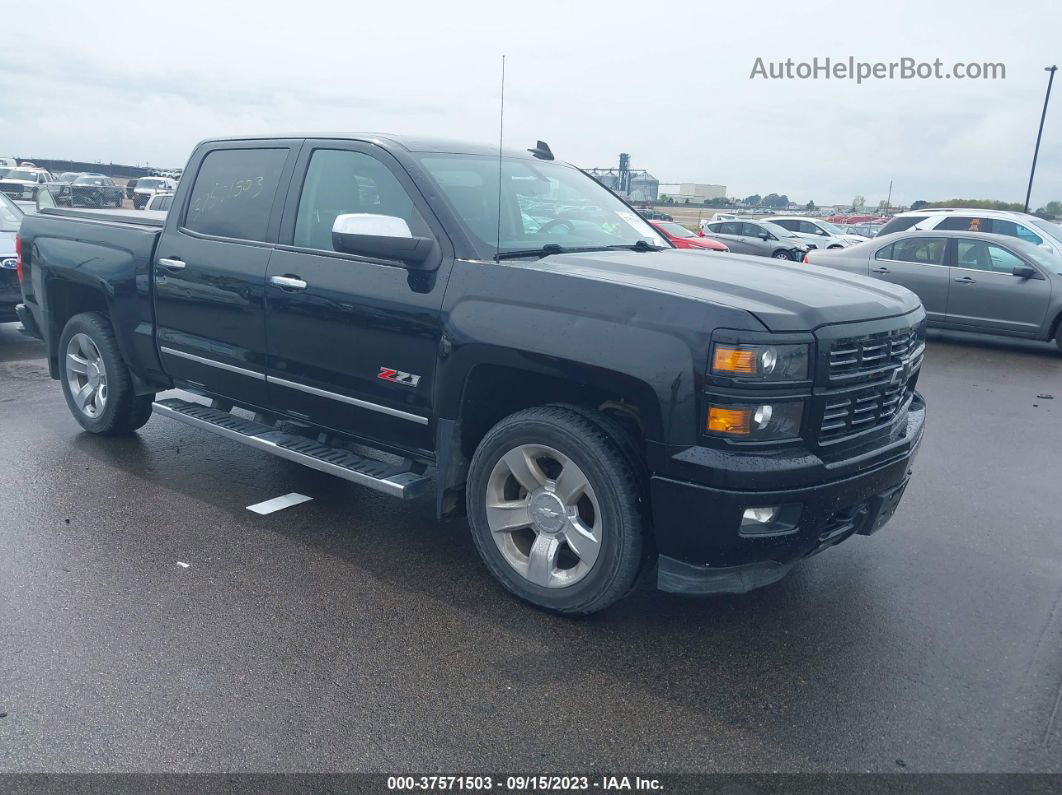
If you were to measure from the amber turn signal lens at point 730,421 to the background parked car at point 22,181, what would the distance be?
29.7 m

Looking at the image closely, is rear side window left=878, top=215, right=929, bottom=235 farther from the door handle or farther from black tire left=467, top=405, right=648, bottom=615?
black tire left=467, top=405, right=648, bottom=615

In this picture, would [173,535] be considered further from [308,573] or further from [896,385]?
[896,385]

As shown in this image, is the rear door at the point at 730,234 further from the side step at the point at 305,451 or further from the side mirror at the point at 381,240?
the side mirror at the point at 381,240

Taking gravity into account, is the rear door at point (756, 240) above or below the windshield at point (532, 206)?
below

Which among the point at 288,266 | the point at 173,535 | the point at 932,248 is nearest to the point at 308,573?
Result: the point at 173,535

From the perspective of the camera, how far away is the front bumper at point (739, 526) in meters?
3.16

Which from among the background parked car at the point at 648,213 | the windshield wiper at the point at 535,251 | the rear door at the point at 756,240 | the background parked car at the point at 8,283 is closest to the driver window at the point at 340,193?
the windshield wiper at the point at 535,251

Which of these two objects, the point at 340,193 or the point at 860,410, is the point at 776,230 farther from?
the point at 860,410

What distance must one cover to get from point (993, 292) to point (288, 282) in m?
9.43

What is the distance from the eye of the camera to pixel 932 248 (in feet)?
37.8

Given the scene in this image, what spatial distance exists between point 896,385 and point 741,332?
98 cm

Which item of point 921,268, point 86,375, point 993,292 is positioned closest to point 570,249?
point 86,375

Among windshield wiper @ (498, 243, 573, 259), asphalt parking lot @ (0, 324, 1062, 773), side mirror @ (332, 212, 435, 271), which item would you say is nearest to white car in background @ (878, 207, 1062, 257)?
asphalt parking lot @ (0, 324, 1062, 773)

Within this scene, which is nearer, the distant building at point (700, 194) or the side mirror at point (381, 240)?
the side mirror at point (381, 240)
